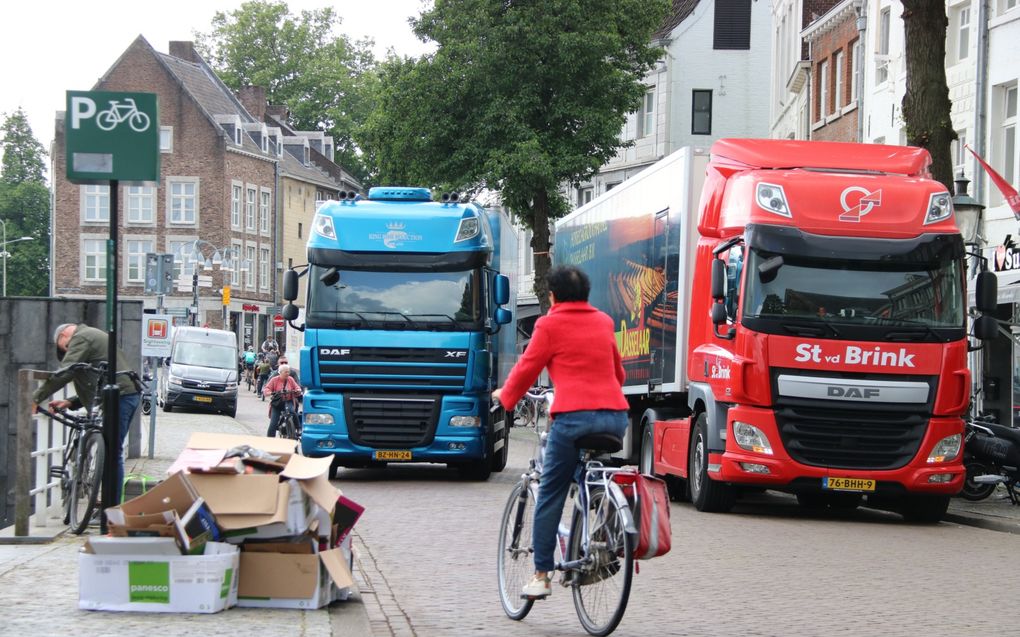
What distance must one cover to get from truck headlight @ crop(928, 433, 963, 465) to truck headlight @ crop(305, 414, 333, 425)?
7.17 metres

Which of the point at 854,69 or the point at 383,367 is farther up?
the point at 854,69

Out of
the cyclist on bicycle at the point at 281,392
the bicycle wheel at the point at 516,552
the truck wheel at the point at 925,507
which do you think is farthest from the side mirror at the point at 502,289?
the bicycle wheel at the point at 516,552

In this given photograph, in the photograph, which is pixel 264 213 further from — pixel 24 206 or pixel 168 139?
pixel 24 206

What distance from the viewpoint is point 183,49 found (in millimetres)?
87250

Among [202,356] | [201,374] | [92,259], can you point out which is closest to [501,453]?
[201,374]

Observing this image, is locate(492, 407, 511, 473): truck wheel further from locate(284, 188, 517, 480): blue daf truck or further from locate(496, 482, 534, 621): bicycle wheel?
locate(496, 482, 534, 621): bicycle wheel

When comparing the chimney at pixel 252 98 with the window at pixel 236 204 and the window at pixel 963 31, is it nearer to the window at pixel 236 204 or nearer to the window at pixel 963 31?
the window at pixel 236 204

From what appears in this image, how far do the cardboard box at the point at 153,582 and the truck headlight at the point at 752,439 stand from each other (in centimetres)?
776

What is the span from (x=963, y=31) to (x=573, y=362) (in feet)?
80.9

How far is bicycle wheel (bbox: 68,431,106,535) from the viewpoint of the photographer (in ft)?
38.8

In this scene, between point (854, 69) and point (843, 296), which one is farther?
point (854, 69)

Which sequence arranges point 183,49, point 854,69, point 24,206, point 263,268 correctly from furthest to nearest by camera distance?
point 24,206 < point 263,268 < point 183,49 < point 854,69

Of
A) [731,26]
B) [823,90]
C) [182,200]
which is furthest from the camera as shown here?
[182,200]

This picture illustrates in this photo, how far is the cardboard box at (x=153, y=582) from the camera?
7.73 meters
